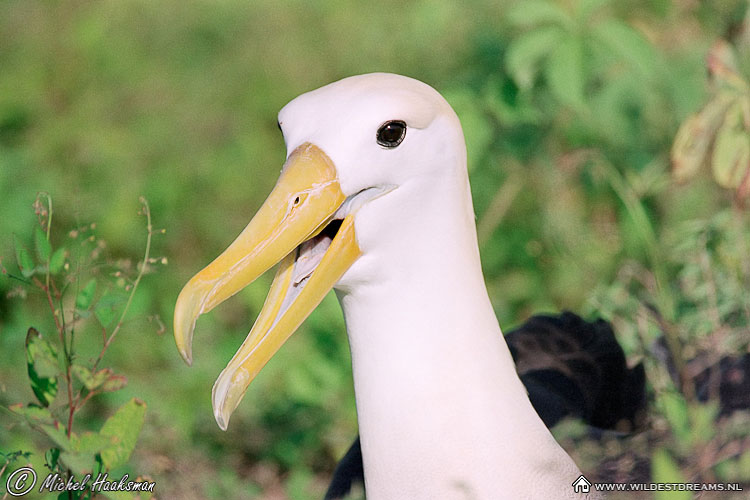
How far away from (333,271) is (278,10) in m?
2.81

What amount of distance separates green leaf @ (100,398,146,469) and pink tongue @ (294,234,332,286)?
48 cm

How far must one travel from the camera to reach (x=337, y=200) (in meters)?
1.51

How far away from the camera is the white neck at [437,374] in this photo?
1.55 m

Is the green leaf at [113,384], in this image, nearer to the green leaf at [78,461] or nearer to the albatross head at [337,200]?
the green leaf at [78,461]

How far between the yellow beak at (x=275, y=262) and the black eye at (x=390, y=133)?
8 centimetres

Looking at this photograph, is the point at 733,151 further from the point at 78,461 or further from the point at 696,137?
the point at 78,461

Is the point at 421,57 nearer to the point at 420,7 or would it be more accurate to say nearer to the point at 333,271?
the point at 420,7

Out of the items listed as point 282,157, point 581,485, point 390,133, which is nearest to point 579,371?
point 581,485

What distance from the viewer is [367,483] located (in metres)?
1.73

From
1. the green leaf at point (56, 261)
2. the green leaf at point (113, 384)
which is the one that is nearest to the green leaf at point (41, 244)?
the green leaf at point (56, 261)

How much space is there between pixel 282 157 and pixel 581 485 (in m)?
2.41

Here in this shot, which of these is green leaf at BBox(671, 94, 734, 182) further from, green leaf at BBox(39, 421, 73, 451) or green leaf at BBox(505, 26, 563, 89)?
green leaf at BBox(39, 421, 73, 451)

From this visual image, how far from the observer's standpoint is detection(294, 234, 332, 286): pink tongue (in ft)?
5.23

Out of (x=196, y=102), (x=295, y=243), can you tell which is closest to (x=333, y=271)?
(x=295, y=243)
